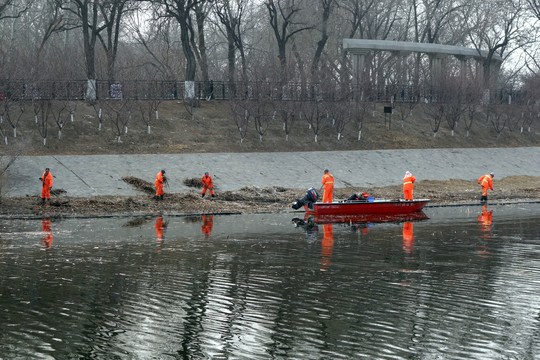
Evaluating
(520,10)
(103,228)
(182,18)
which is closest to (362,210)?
(103,228)

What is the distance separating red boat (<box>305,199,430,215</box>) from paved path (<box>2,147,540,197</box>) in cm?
780

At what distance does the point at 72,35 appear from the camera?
222 ft

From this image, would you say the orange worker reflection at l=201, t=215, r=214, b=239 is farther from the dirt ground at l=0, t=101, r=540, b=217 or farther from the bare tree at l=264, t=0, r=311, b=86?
the bare tree at l=264, t=0, r=311, b=86

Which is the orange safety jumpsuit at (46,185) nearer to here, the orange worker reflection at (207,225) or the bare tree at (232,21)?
the orange worker reflection at (207,225)

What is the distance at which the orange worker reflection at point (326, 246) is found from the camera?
628 inches

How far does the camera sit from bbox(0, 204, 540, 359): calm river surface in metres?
9.59

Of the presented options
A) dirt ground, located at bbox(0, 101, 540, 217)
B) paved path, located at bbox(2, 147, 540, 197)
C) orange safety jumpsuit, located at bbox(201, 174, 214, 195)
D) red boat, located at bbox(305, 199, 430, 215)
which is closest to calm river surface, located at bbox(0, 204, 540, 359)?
red boat, located at bbox(305, 199, 430, 215)

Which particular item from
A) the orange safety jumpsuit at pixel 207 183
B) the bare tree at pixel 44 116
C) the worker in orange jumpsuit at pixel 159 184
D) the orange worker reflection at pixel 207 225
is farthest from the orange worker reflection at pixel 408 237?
the bare tree at pixel 44 116

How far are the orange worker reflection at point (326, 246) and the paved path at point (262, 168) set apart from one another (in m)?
10.1

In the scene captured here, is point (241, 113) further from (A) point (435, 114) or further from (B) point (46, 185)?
(B) point (46, 185)

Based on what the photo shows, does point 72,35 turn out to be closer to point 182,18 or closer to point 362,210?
point 182,18

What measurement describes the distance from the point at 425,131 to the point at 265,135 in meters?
11.6

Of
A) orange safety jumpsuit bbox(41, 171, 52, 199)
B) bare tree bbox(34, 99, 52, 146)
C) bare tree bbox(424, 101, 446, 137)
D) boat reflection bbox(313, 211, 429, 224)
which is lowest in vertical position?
boat reflection bbox(313, 211, 429, 224)

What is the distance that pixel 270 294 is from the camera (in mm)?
12758
